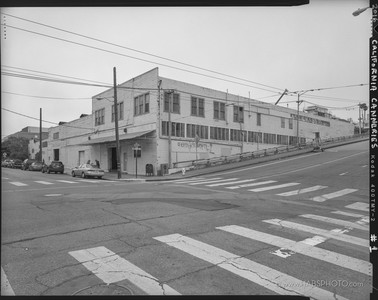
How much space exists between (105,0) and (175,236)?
5.16 metres

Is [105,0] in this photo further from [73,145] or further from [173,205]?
[73,145]

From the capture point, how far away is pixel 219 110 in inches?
1403

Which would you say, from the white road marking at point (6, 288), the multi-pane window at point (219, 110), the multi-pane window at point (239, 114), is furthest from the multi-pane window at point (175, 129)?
the white road marking at point (6, 288)

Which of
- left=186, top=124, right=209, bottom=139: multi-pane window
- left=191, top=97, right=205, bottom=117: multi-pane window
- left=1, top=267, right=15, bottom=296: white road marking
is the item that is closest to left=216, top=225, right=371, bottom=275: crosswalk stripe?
left=1, top=267, right=15, bottom=296: white road marking

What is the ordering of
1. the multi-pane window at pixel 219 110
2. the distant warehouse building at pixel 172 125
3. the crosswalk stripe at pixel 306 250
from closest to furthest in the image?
the crosswalk stripe at pixel 306 250, the distant warehouse building at pixel 172 125, the multi-pane window at pixel 219 110

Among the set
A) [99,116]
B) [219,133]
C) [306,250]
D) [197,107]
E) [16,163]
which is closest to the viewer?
[306,250]

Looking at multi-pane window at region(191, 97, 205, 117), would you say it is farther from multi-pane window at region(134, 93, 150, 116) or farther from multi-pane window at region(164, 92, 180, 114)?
multi-pane window at region(134, 93, 150, 116)

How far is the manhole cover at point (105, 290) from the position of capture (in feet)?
11.6

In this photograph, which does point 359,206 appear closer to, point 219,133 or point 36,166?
point 219,133

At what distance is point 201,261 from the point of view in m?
4.76

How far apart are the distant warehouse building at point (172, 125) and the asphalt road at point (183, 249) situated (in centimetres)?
1885

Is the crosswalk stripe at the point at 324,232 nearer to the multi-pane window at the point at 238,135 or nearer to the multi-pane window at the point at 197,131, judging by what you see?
the multi-pane window at the point at 197,131

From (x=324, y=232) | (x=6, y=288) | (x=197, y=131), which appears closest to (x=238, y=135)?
(x=197, y=131)

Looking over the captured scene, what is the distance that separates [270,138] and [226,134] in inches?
459
